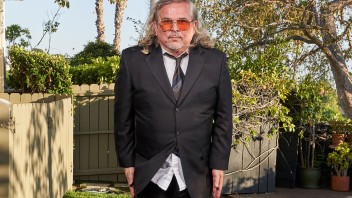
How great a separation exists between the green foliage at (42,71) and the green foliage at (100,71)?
4.54ft

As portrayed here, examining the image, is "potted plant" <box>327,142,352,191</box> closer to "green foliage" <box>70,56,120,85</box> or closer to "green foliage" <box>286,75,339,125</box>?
"green foliage" <box>286,75,339,125</box>

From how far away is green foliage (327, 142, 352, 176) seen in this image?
9705 mm

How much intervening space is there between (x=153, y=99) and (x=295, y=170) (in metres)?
7.12

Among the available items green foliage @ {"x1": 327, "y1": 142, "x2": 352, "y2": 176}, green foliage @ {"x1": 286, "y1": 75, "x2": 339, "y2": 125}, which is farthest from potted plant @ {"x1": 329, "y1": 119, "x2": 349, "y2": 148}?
green foliage @ {"x1": 286, "y1": 75, "x2": 339, "y2": 125}

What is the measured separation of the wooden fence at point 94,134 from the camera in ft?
34.8

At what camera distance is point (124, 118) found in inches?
128

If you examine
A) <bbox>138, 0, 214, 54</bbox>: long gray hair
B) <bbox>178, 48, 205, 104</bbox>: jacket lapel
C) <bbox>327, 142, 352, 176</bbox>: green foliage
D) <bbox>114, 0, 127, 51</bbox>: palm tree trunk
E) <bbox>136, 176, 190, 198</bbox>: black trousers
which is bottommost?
<bbox>327, 142, 352, 176</bbox>: green foliage

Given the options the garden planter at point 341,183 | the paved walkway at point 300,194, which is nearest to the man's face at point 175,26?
the paved walkway at point 300,194

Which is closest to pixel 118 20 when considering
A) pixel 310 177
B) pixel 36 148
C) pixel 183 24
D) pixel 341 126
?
pixel 341 126

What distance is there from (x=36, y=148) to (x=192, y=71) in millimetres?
3650

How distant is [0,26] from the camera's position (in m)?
11.8

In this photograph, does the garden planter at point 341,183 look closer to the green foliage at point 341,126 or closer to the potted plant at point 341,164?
the potted plant at point 341,164

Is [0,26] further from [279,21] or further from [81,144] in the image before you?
[279,21]

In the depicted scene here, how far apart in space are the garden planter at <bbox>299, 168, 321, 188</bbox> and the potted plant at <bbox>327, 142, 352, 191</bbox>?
272mm
